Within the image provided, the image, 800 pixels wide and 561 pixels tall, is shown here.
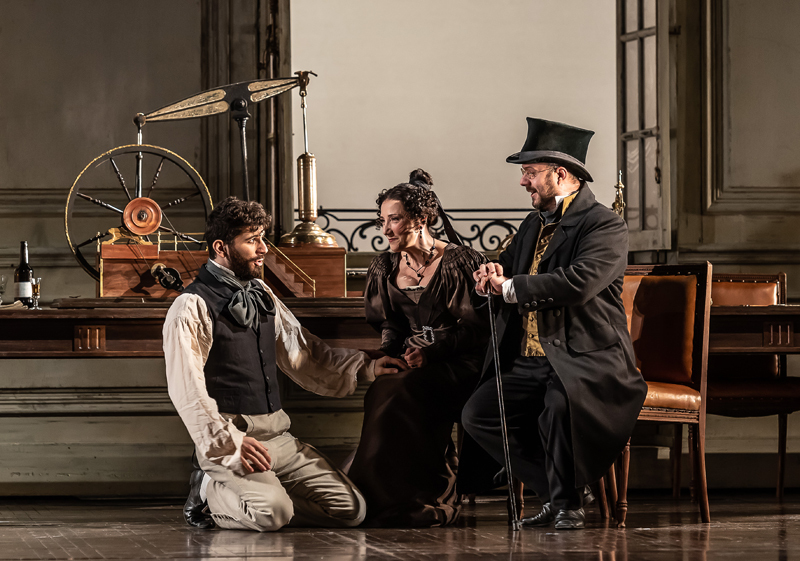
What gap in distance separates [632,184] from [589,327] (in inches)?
85.4

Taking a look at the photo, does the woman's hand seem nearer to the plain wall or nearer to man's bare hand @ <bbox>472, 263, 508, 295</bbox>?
man's bare hand @ <bbox>472, 263, 508, 295</bbox>

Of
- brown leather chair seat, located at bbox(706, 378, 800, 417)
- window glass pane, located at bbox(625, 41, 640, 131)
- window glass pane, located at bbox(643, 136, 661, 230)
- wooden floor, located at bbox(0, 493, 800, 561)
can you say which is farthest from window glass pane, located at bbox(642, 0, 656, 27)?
wooden floor, located at bbox(0, 493, 800, 561)

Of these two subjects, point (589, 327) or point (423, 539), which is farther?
point (589, 327)

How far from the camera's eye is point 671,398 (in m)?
3.38

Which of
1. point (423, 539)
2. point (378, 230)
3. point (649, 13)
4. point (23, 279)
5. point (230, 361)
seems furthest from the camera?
point (378, 230)

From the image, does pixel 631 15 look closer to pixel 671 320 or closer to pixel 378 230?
pixel 671 320

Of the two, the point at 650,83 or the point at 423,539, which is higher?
the point at 650,83

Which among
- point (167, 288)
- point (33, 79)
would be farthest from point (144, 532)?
point (33, 79)

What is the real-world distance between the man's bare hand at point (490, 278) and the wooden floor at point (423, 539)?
816 millimetres

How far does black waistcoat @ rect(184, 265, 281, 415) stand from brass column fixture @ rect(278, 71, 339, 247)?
98 cm

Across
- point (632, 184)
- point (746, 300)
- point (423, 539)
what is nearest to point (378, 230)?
point (632, 184)

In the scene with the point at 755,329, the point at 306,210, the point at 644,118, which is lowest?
the point at 755,329

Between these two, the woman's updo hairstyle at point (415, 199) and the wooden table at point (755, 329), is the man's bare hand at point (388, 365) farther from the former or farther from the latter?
the wooden table at point (755, 329)

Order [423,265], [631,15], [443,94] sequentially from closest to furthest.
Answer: [423,265]
[631,15]
[443,94]
